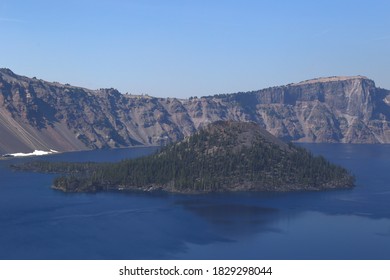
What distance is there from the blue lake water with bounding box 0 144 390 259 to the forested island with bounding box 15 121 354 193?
795cm

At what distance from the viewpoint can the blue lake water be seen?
95.9 meters

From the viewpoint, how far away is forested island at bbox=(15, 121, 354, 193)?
166 m

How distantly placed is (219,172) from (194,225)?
56.0 metres

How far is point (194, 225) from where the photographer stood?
4619 inches

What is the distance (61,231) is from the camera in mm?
110312

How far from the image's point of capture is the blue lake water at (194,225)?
315 ft

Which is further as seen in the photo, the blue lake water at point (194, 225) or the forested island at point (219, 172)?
the forested island at point (219, 172)

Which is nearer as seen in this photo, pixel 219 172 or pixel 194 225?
pixel 194 225

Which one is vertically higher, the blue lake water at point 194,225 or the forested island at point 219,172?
the forested island at point 219,172

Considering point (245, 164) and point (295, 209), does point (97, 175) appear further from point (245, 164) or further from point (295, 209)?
point (295, 209)

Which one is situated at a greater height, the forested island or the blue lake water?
the forested island

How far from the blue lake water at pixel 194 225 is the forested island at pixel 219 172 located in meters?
7.95

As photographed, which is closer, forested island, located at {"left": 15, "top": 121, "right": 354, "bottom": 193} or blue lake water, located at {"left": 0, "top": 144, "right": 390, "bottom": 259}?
blue lake water, located at {"left": 0, "top": 144, "right": 390, "bottom": 259}

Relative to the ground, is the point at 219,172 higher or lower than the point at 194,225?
higher
